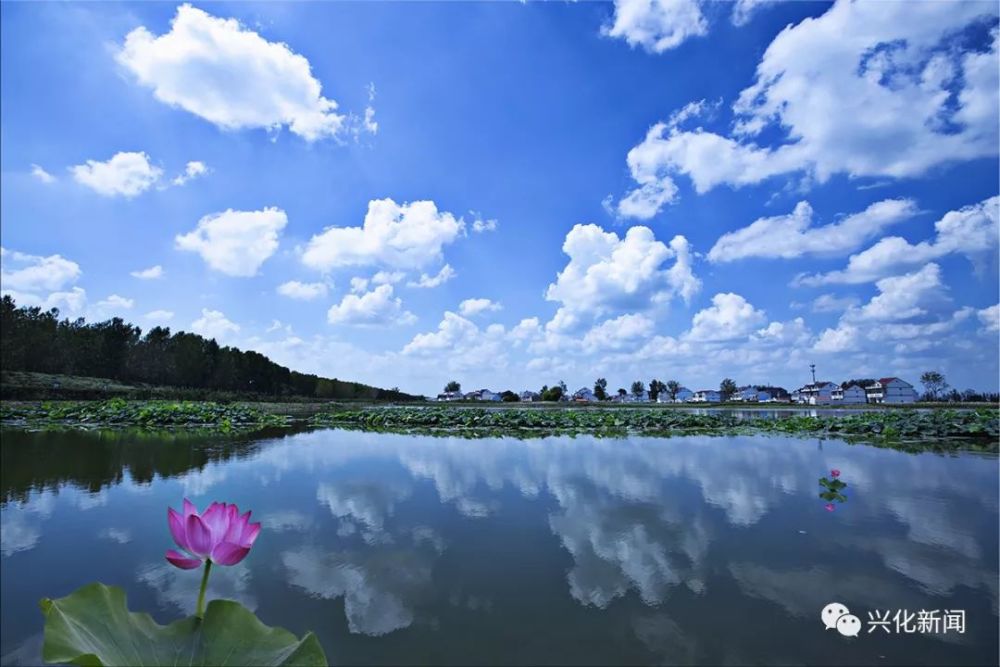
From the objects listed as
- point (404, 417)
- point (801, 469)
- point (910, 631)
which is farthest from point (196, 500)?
point (404, 417)

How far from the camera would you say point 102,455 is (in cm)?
978

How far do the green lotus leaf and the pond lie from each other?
1.95m

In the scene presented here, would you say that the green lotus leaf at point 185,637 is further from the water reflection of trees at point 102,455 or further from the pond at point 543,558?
the water reflection of trees at point 102,455

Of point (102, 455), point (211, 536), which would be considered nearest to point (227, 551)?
point (211, 536)

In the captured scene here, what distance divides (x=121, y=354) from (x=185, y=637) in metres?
55.6

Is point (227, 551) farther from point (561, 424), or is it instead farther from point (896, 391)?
point (896, 391)

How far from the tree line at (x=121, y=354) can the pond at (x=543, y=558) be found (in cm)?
3738

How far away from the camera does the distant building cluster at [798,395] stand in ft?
252

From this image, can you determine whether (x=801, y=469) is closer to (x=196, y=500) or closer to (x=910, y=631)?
(x=910, y=631)

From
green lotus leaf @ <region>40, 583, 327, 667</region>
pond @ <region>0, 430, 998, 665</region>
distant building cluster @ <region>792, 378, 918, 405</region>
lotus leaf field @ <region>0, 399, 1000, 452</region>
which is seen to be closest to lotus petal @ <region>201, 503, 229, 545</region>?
green lotus leaf @ <region>40, 583, 327, 667</region>

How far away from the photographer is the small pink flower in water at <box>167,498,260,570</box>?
3.04 ft

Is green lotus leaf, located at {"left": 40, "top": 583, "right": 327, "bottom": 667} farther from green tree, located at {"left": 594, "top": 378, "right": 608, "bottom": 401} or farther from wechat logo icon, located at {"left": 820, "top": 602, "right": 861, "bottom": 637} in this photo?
green tree, located at {"left": 594, "top": 378, "right": 608, "bottom": 401}

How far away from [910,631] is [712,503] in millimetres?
3228

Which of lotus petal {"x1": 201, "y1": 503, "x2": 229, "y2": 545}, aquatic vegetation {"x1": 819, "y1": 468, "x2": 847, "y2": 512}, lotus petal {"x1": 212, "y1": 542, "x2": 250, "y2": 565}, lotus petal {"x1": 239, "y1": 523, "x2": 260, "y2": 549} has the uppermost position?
lotus petal {"x1": 201, "y1": 503, "x2": 229, "y2": 545}
